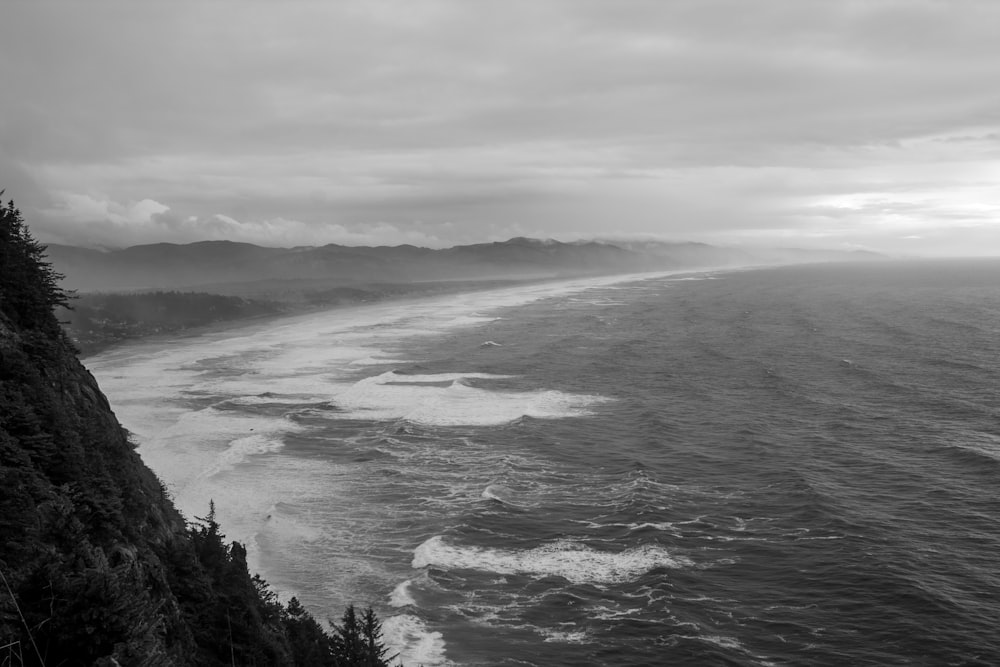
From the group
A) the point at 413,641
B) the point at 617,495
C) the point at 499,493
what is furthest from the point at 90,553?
the point at 617,495

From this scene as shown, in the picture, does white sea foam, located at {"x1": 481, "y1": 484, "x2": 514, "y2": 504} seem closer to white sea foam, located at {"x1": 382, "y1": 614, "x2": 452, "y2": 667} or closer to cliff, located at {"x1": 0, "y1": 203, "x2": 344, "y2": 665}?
white sea foam, located at {"x1": 382, "y1": 614, "x2": 452, "y2": 667}

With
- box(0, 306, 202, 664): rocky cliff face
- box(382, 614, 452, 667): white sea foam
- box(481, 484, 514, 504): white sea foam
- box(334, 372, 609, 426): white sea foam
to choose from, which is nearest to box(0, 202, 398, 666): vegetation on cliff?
box(0, 306, 202, 664): rocky cliff face

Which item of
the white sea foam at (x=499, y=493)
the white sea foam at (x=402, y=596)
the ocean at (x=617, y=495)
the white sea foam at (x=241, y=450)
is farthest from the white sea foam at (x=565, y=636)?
the white sea foam at (x=241, y=450)

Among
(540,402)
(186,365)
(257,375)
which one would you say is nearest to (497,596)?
(540,402)

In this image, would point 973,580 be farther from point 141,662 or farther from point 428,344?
point 428,344

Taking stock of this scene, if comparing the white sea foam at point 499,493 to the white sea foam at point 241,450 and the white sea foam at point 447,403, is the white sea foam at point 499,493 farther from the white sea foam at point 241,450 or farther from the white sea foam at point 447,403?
the white sea foam at point 241,450
